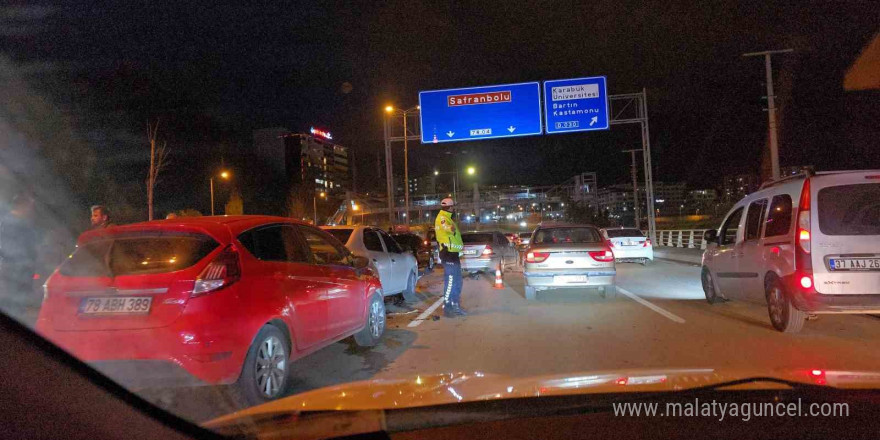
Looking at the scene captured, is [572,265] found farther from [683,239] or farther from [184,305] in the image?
[683,239]

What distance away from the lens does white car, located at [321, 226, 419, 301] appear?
31.9ft

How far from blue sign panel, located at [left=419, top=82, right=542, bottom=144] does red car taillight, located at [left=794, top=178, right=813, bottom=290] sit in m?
17.0

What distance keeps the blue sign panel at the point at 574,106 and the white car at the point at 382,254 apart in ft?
44.7

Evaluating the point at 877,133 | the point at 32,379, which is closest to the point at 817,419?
the point at 32,379

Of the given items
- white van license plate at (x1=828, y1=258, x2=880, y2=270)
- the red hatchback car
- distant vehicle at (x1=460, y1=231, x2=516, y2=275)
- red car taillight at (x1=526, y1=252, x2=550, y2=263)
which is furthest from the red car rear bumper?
distant vehicle at (x1=460, y1=231, x2=516, y2=275)

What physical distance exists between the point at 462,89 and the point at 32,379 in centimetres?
2125

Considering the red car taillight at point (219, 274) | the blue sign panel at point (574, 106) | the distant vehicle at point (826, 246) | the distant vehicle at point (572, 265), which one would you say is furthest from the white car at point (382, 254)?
the blue sign panel at point (574, 106)

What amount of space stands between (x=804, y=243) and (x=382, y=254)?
6.47m

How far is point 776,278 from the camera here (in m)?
7.25

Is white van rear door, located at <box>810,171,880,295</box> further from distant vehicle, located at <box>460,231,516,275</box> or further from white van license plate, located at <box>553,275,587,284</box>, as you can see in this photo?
distant vehicle, located at <box>460,231,516,275</box>

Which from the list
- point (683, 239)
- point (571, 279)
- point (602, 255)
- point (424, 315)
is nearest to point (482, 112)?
point (602, 255)

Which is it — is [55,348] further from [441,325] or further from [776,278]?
[776,278]

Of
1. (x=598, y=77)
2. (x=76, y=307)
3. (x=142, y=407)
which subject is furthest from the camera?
(x=598, y=77)

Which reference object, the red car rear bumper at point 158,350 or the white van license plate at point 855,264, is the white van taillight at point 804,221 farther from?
the red car rear bumper at point 158,350
